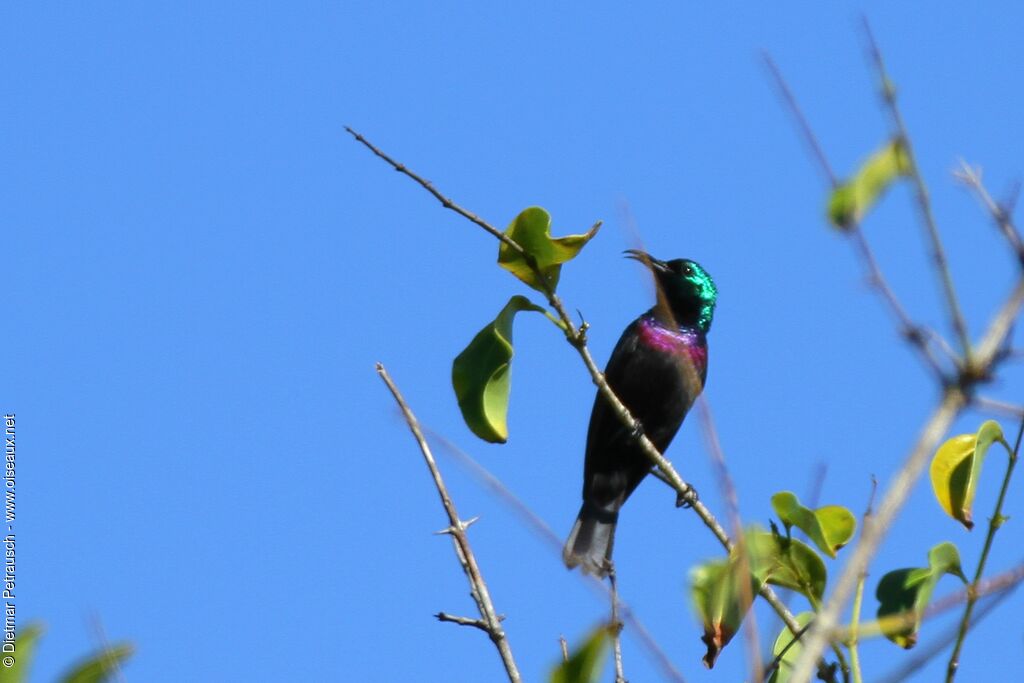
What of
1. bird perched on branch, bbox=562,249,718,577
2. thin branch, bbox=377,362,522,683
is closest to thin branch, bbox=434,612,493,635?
thin branch, bbox=377,362,522,683

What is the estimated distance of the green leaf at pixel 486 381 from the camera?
3396mm

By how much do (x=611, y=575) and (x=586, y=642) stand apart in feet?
2.95

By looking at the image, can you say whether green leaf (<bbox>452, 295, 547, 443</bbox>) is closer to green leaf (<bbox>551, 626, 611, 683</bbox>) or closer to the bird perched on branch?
green leaf (<bbox>551, 626, 611, 683</bbox>)

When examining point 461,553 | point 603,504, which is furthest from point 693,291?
point 461,553

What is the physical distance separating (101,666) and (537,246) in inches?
72.0

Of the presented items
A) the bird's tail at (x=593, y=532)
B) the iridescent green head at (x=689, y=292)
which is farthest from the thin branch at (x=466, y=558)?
the iridescent green head at (x=689, y=292)

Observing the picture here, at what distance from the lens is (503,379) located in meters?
3.41

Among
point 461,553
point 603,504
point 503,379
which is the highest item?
point 603,504

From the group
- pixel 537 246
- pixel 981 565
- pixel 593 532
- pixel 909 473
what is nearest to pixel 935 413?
pixel 909 473

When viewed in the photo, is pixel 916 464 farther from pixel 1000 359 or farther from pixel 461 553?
pixel 461 553

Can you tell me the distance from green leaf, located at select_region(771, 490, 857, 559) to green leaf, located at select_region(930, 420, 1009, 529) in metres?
0.33

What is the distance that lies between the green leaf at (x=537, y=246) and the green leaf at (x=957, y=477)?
107 cm

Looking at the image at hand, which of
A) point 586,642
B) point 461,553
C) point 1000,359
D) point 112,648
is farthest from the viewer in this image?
point 461,553

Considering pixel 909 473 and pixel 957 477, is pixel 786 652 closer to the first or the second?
pixel 957 477
